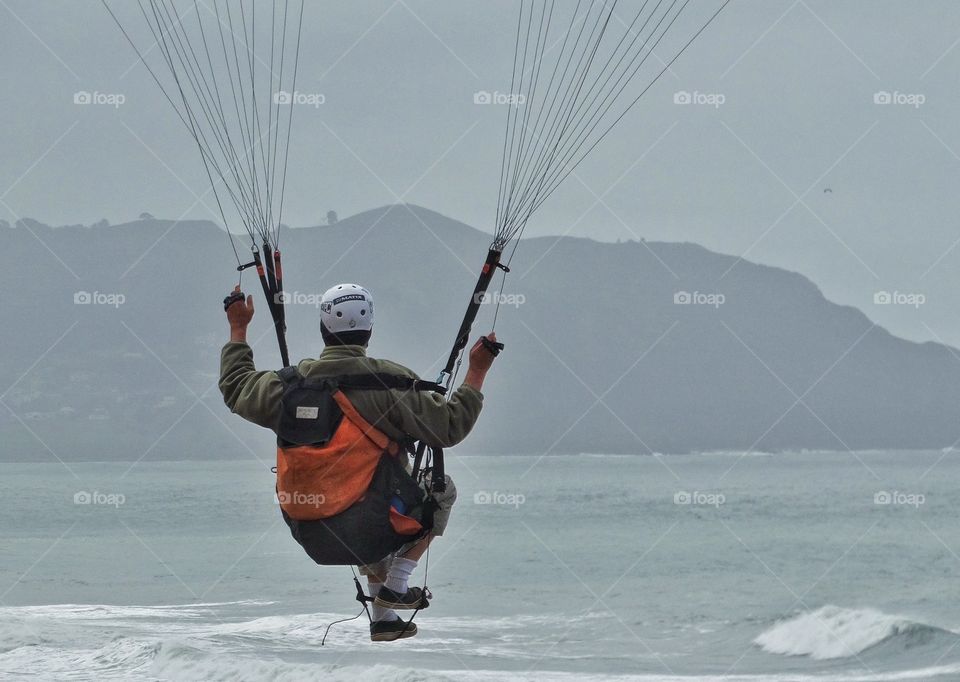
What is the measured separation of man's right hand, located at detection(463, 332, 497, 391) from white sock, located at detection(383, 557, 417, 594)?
4.27 ft

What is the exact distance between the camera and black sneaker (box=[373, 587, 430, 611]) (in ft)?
25.4

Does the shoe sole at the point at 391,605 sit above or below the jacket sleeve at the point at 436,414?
below

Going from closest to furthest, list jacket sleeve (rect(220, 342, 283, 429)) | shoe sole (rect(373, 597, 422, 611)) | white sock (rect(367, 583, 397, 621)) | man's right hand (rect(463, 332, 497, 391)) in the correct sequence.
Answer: man's right hand (rect(463, 332, 497, 391))
jacket sleeve (rect(220, 342, 283, 429))
shoe sole (rect(373, 597, 422, 611))
white sock (rect(367, 583, 397, 621))

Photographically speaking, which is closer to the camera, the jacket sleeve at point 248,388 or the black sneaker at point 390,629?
the jacket sleeve at point 248,388

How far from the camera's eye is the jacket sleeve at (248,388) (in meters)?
7.20

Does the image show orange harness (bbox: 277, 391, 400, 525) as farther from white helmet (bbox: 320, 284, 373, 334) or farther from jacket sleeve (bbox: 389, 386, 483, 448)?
white helmet (bbox: 320, 284, 373, 334)

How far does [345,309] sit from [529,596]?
4565cm

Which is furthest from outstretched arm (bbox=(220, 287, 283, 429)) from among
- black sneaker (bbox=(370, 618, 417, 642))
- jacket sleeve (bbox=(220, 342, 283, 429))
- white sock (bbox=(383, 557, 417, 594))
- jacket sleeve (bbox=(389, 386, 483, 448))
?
black sneaker (bbox=(370, 618, 417, 642))

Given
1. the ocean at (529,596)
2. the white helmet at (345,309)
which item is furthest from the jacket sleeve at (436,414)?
the ocean at (529,596)

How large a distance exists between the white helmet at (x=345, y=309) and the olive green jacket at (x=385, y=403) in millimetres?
124

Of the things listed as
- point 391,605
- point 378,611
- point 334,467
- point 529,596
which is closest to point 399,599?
point 391,605

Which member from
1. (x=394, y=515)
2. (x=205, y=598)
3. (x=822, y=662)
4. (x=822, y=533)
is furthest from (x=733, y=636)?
(x=822, y=533)

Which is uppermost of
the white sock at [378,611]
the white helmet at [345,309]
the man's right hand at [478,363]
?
the white helmet at [345,309]

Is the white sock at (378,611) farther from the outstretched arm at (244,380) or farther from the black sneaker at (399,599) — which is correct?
the outstretched arm at (244,380)
